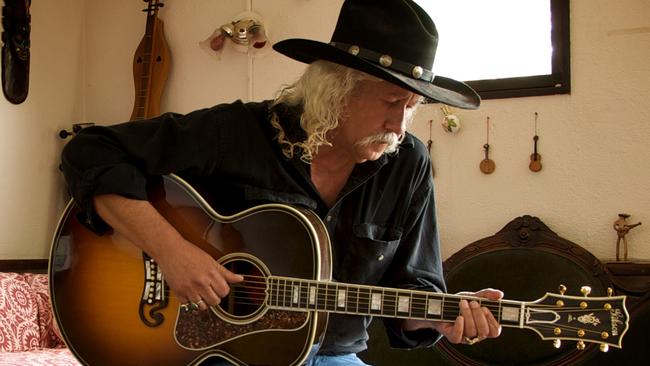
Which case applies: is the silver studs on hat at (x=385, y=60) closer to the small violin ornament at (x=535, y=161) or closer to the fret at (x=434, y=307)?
the fret at (x=434, y=307)

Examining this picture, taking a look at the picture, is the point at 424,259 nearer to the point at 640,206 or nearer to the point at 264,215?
the point at 264,215

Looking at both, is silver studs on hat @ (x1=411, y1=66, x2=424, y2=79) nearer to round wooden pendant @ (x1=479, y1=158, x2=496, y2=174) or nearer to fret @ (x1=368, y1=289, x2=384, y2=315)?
fret @ (x1=368, y1=289, x2=384, y2=315)

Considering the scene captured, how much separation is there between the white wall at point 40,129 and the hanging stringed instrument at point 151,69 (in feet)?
1.58

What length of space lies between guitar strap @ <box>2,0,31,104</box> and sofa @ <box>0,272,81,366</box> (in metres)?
1.01

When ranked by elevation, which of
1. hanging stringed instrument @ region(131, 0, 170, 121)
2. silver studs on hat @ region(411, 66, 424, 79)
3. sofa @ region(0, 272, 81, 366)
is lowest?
sofa @ region(0, 272, 81, 366)

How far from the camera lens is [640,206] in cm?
305

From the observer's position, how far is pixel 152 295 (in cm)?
174

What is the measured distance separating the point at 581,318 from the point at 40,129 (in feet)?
11.2

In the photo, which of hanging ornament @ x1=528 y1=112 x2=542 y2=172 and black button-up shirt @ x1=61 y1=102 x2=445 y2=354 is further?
hanging ornament @ x1=528 y1=112 x2=542 y2=172

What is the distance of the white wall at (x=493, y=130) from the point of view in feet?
10.2

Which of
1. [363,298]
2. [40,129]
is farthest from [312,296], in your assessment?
[40,129]

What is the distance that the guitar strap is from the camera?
3.86m

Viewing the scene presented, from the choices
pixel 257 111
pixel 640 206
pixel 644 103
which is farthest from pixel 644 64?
pixel 257 111

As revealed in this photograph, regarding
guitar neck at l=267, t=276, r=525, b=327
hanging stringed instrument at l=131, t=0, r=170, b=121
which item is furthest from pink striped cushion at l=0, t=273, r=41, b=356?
guitar neck at l=267, t=276, r=525, b=327
